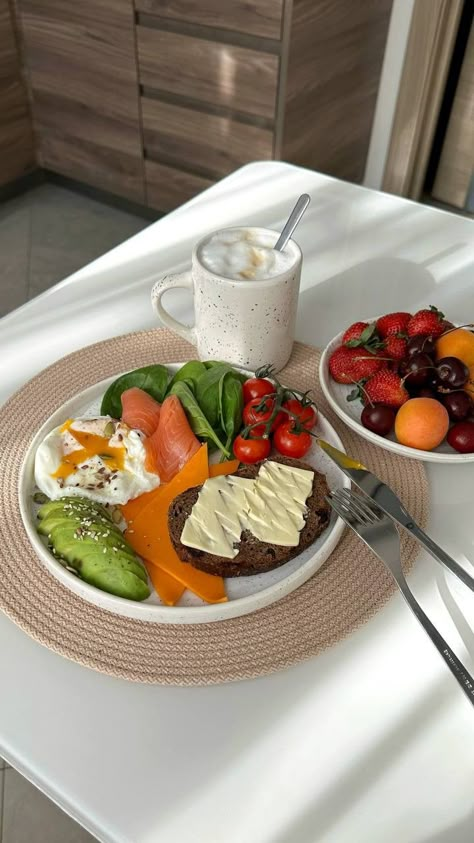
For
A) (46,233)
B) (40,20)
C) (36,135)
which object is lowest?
(46,233)

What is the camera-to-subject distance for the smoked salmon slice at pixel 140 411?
805mm

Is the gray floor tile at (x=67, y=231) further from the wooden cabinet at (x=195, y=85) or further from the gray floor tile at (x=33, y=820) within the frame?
the gray floor tile at (x=33, y=820)

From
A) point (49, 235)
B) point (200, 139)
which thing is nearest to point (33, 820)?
point (200, 139)

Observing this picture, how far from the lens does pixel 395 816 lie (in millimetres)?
550

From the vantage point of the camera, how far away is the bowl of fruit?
32.6 inches

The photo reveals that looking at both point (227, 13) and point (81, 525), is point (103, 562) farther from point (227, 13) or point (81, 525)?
point (227, 13)

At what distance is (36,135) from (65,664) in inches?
113

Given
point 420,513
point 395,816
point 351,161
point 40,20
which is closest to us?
point 395,816

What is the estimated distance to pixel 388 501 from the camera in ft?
2.48

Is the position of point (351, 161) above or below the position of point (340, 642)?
below

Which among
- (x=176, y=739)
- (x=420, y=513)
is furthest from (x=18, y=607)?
(x=420, y=513)

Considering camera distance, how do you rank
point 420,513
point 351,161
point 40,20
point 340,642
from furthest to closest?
1. point 351,161
2. point 40,20
3. point 420,513
4. point 340,642

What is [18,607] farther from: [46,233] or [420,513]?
[46,233]

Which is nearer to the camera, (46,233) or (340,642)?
(340,642)
